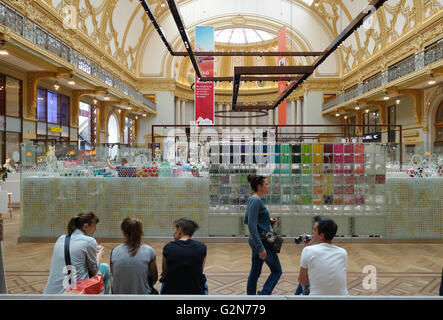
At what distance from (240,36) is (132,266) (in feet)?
86.7

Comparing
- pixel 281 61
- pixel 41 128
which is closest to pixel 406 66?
pixel 281 61

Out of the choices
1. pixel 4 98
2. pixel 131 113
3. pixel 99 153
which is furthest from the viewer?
pixel 131 113

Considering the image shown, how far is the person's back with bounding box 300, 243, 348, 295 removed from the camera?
2.11 meters

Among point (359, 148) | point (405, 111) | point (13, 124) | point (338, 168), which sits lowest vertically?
point (338, 168)

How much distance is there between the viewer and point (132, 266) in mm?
2291

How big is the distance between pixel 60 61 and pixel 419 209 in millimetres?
11626

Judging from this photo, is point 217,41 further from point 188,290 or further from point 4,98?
point 188,290

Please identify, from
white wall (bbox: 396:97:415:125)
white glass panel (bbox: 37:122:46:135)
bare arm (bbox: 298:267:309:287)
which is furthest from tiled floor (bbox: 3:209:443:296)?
white wall (bbox: 396:97:415:125)

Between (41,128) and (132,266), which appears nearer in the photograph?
(132,266)

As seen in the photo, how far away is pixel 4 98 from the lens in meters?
11.1

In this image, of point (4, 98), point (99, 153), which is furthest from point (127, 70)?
point (99, 153)

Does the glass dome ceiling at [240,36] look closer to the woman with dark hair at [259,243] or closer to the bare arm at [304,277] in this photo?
the woman with dark hair at [259,243]

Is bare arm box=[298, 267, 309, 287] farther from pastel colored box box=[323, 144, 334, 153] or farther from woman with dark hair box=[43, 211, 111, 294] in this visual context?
pastel colored box box=[323, 144, 334, 153]

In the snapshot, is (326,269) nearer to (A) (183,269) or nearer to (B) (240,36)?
(A) (183,269)
